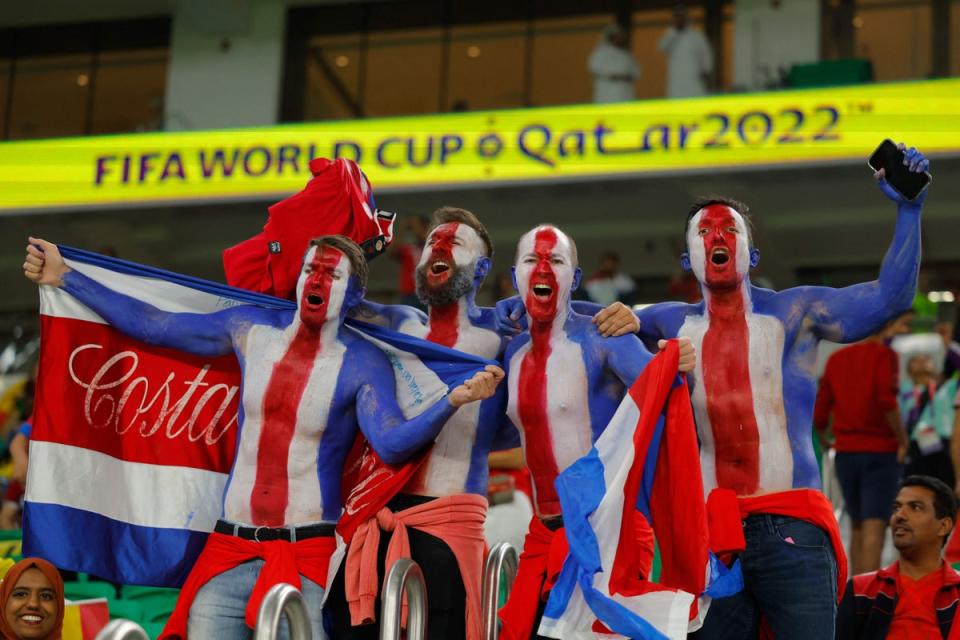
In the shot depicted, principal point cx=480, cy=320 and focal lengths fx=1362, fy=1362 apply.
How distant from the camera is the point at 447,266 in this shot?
4.93 metres

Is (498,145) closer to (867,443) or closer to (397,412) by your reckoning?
(867,443)

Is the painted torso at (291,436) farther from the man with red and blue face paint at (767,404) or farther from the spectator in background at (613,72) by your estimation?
the spectator in background at (613,72)

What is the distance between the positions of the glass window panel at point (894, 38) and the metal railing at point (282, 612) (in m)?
12.6

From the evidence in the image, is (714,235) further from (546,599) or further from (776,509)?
(546,599)

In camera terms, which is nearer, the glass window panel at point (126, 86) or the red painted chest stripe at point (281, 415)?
the red painted chest stripe at point (281, 415)

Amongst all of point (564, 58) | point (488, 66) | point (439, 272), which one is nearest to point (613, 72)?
point (564, 58)

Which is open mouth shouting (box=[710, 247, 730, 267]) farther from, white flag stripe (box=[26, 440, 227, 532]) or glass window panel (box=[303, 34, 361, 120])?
glass window panel (box=[303, 34, 361, 120])

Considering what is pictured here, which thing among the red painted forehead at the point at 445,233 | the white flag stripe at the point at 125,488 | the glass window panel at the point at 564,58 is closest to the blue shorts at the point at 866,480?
the red painted forehead at the point at 445,233

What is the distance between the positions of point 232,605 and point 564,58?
13813 mm

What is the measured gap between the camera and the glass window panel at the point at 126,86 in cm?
1897

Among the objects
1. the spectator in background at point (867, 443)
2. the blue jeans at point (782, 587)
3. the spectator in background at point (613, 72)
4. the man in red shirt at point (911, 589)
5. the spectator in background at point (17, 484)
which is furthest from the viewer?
the spectator in background at point (613, 72)

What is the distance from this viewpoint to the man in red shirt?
5.18 metres

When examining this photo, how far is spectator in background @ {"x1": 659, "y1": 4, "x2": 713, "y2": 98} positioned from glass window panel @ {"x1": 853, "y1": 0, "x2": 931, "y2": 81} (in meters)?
2.19

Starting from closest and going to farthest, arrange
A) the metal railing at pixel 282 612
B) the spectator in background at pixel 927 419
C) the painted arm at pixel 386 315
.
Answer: the metal railing at pixel 282 612 < the painted arm at pixel 386 315 < the spectator in background at pixel 927 419
